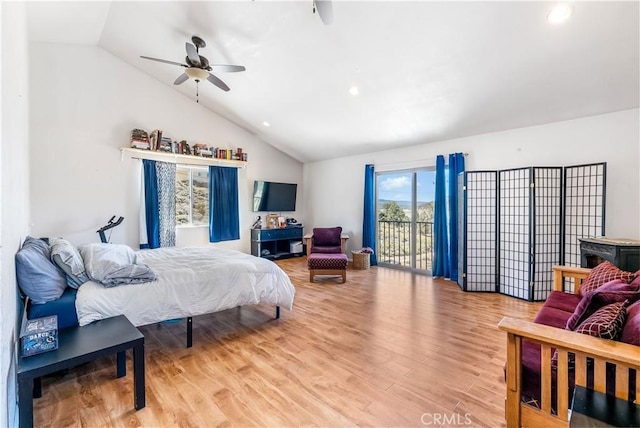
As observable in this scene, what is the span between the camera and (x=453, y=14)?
2562mm

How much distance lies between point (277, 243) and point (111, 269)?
15.0ft

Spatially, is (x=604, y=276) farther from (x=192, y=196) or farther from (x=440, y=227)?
(x=192, y=196)

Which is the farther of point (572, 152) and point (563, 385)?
point (572, 152)

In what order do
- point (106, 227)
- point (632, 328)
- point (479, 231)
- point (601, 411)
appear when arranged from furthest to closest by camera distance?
point (106, 227) → point (479, 231) → point (632, 328) → point (601, 411)

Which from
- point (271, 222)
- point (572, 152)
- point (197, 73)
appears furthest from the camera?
point (271, 222)

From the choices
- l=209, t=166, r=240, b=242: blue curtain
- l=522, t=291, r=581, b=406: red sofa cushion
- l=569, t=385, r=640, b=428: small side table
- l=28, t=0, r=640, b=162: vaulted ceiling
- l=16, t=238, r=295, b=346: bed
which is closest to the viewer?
l=569, t=385, r=640, b=428: small side table

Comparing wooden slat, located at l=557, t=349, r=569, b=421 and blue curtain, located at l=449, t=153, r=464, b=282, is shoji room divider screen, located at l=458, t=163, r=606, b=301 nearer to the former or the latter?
blue curtain, located at l=449, t=153, r=464, b=282

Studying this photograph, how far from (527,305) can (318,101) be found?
13.3ft

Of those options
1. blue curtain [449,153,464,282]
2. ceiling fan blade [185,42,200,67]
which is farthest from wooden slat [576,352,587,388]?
ceiling fan blade [185,42,200,67]

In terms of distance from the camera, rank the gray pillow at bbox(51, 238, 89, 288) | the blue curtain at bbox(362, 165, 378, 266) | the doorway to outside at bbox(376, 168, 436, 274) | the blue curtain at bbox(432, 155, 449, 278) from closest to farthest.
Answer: the gray pillow at bbox(51, 238, 89, 288), the blue curtain at bbox(432, 155, 449, 278), the doorway to outside at bbox(376, 168, 436, 274), the blue curtain at bbox(362, 165, 378, 266)

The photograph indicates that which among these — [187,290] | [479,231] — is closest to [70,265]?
[187,290]

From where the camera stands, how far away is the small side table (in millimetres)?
951

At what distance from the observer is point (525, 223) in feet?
12.3

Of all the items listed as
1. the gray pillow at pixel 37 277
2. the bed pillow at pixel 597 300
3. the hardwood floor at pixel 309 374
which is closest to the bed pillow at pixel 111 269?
the gray pillow at pixel 37 277
